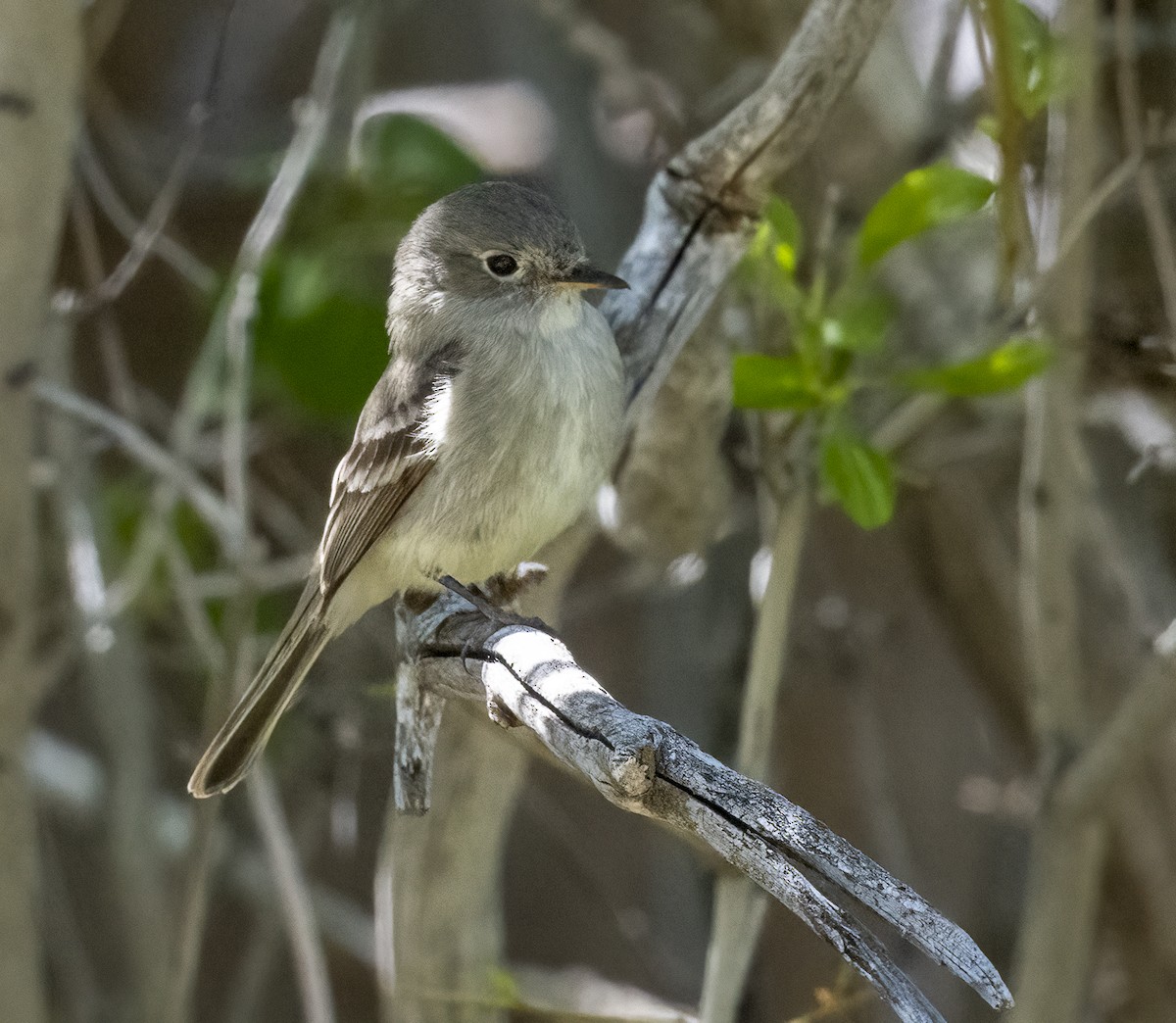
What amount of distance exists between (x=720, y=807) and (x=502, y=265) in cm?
144

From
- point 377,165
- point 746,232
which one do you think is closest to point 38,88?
point 377,165

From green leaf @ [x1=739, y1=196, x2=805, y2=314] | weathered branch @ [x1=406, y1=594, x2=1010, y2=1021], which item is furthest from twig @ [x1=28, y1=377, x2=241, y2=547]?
green leaf @ [x1=739, y1=196, x2=805, y2=314]

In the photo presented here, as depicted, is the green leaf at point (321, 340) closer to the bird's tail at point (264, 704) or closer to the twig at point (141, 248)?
the twig at point (141, 248)

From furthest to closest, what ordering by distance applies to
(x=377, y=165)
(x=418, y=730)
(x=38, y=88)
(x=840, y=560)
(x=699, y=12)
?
(x=840, y=560) < (x=699, y=12) < (x=377, y=165) < (x=38, y=88) < (x=418, y=730)

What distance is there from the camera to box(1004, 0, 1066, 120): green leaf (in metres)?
2.22

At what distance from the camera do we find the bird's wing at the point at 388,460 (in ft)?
8.42

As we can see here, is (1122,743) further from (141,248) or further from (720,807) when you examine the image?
(141,248)

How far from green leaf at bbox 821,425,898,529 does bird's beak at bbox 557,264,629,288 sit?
0.47 meters

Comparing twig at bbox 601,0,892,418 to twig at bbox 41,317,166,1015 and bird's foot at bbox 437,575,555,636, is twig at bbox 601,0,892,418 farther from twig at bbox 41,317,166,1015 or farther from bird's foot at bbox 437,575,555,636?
twig at bbox 41,317,166,1015

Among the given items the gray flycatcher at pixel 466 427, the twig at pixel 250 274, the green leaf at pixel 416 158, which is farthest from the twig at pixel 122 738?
the gray flycatcher at pixel 466 427

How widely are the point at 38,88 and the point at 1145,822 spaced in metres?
2.94

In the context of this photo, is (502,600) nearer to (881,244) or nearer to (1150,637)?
(881,244)

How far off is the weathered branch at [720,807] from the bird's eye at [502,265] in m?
0.86

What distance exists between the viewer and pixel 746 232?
8.09 feet
